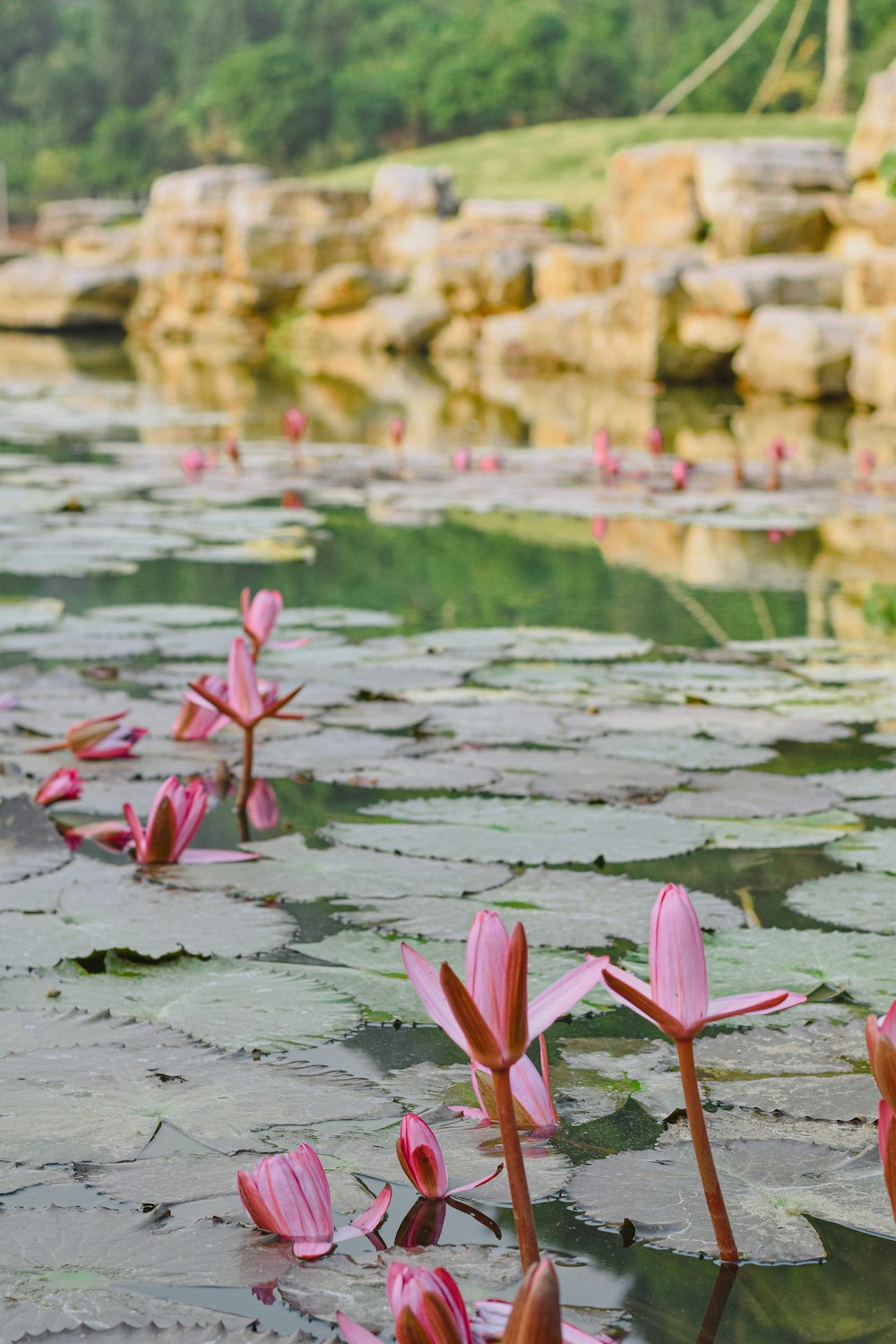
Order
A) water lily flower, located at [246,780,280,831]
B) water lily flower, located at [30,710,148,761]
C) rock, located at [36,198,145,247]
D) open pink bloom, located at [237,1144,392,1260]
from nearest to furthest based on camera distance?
open pink bloom, located at [237,1144,392,1260], water lily flower, located at [246,780,280,831], water lily flower, located at [30,710,148,761], rock, located at [36,198,145,247]

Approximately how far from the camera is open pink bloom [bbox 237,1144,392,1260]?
2.49ft

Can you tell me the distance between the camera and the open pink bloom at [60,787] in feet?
5.08

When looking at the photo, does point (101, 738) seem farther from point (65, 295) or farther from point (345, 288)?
point (65, 295)

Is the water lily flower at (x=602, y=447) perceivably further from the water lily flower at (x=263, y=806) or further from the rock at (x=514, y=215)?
the rock at (x=514, y=215)

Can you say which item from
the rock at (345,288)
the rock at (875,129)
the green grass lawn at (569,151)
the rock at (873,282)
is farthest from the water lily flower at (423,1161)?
the green grass lawn at (569,151)

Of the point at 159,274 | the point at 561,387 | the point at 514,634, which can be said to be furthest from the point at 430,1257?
the point at 159,274

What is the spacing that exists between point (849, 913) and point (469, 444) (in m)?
4.88

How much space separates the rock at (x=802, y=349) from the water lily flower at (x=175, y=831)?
6920 mm

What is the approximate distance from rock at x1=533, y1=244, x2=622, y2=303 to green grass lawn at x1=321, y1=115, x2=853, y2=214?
16.8 ft

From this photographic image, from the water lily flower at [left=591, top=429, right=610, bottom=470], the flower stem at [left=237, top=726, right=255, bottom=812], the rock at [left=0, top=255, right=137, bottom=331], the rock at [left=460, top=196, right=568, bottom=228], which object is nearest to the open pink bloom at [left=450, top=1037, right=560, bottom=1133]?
the flower stem at [left=237, top=726, right=255, bottom=812]

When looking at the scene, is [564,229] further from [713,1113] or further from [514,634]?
[713,1113]

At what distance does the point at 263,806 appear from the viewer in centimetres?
166

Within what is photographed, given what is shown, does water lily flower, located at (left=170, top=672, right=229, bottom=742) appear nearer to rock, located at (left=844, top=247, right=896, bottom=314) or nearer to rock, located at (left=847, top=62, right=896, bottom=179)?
rock, located at (left=844, top=247, right=896, bottom=314)

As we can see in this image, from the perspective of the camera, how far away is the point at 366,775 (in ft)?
5.69
